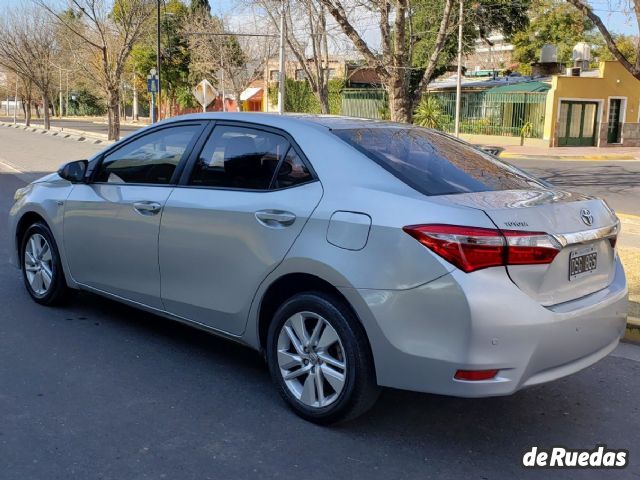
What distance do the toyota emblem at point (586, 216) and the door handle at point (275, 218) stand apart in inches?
58.9

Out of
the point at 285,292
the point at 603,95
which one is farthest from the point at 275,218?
the point at 603,95

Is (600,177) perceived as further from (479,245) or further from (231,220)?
(479,245)

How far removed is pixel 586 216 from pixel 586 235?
0.49 feet

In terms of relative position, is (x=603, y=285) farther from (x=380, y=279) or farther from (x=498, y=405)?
(x=380, y=279)

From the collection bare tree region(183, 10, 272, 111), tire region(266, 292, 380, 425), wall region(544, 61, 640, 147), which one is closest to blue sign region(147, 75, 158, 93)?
bare tree region(183, 10, 272, 111)

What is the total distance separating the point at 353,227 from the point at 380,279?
310 mm

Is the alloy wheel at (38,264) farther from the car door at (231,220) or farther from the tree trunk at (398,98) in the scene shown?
the tree trunk at (398,98)

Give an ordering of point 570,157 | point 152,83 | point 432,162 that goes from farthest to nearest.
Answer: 1. point 152,83
2. point 570,157
3. point 432,162

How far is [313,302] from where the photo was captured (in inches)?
142

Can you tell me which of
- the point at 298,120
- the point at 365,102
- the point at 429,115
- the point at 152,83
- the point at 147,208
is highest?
the point at 152,83

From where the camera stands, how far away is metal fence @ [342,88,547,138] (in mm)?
33062

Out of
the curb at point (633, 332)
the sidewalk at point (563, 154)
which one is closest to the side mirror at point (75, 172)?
the curb at point (633, 332)

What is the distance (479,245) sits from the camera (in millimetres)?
3117

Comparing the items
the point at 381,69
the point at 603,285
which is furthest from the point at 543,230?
the point at 381,69
